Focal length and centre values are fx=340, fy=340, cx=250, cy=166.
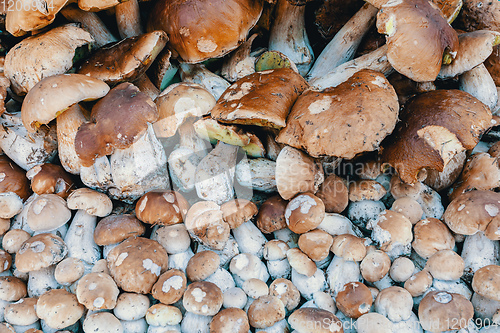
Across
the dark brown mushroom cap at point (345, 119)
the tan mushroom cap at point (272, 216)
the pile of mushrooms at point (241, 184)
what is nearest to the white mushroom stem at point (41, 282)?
the pile of mushrooms at point (241, 184)

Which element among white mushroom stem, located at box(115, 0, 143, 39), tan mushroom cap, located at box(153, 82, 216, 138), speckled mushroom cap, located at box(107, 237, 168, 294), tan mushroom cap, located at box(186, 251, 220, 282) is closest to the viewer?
speckled mushroom cap, located at box(107, 237, 168, 294)

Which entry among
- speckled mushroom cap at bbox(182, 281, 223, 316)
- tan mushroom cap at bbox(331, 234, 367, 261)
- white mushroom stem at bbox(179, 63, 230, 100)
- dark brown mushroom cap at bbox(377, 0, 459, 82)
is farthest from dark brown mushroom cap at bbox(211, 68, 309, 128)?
speckled mushroom cap at bbox(182, 281, 223, 316)

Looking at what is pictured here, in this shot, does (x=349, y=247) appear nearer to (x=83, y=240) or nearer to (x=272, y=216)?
(x=272, y=216)

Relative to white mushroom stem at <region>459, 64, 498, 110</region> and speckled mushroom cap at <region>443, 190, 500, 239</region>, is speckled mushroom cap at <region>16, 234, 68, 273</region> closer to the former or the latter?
speckled mushroom cap at <region>443, 190, 500, 239</region>

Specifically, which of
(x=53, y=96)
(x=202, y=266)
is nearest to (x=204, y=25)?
(x=53, y=96)

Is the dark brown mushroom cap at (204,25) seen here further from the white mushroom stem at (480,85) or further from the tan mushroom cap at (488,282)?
the tan mushroom cap at (488,282)

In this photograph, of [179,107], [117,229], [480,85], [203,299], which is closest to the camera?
[203,299]
